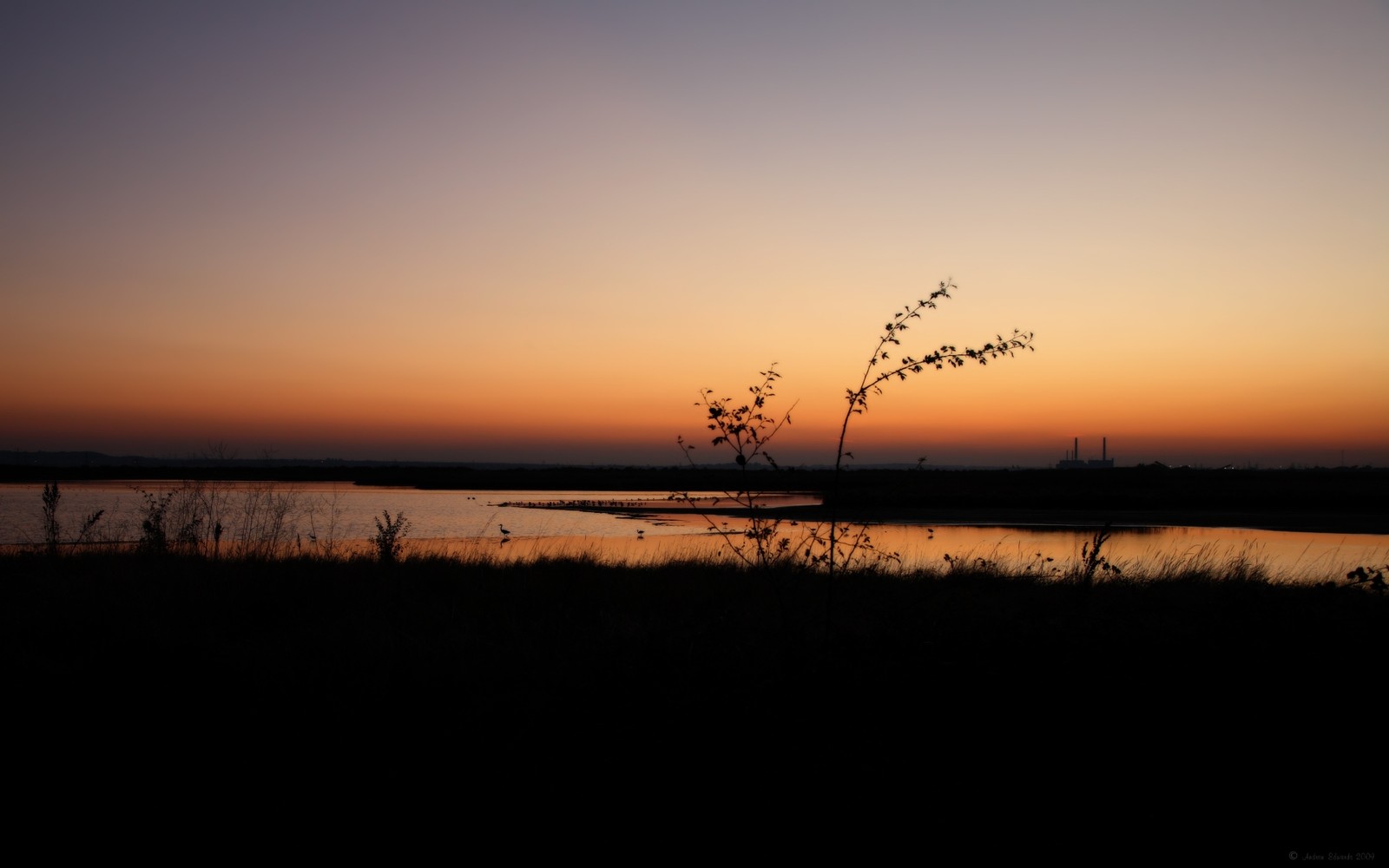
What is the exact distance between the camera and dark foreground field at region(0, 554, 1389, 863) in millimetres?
5238

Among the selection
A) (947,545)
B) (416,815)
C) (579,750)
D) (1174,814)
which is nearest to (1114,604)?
(1174,814)

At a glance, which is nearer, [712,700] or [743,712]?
[743,712]

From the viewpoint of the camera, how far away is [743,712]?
6.00 meters

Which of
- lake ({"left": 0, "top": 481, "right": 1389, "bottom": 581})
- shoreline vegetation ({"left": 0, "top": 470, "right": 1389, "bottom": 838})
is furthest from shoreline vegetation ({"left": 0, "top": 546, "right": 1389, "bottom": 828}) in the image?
lake ({"left": 0, "top": 481, "right": 1389, "bottom": 581})

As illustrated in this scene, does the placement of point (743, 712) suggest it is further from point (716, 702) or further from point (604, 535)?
point (604, 535)

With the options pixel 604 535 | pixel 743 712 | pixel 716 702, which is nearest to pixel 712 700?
pixel 716 702

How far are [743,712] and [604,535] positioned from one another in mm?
23095

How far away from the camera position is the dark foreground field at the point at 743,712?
17.2 feet

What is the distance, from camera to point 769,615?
380 inches

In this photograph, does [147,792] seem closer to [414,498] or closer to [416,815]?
[416,815]

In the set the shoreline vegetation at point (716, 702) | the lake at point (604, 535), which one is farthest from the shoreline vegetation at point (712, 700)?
the lake at point (604, 535)

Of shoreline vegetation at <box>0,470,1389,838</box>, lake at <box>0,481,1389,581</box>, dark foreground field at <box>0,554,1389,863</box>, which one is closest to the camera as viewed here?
dark foreground field at <box>0,554,1389,863</box>

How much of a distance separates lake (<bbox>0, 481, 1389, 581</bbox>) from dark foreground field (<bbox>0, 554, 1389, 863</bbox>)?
6.34m

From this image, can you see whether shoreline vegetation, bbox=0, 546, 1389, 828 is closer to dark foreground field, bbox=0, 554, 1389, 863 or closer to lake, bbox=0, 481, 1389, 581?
dark foreground field, bbox=0, 554, 1389, 863
